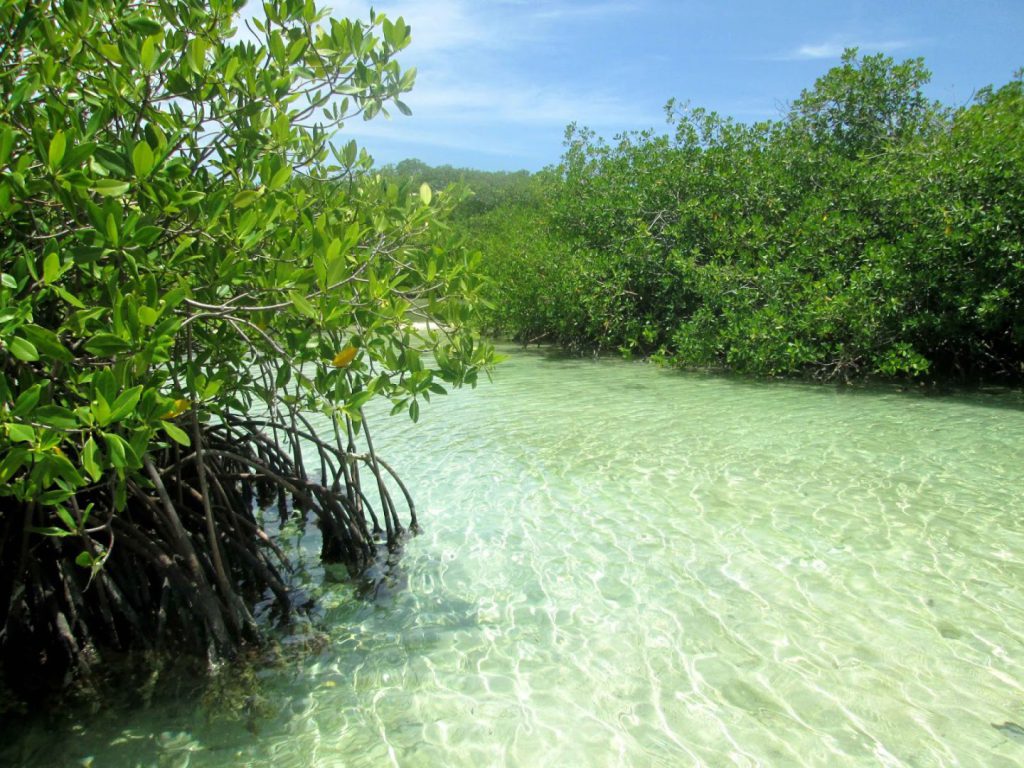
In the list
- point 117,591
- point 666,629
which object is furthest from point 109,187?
point 666,629

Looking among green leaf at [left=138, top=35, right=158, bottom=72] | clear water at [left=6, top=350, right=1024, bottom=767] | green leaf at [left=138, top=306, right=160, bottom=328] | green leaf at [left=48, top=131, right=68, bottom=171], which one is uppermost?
green leaf at [left=138, top=35, right=158, bottom=72]

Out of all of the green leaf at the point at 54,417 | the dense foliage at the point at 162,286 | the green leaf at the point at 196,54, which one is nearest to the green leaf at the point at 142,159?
the dense foliage at the point at 162,286

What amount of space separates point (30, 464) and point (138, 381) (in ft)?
1.19

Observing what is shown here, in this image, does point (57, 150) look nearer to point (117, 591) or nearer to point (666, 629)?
point (117, 591)

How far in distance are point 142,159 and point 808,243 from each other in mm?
9490

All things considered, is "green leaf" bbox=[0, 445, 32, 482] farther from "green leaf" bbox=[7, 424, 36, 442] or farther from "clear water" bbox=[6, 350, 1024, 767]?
"clear water" bbox=[6, 350, 1024, 767]

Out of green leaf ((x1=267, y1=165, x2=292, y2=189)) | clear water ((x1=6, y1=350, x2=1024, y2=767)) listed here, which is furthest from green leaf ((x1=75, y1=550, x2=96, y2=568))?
green leaf ((x1=267, y1=165, x2=292, y2=189))

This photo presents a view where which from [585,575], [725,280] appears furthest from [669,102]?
[585,575]

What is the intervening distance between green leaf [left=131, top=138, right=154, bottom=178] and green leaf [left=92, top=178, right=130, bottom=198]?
0.18ft

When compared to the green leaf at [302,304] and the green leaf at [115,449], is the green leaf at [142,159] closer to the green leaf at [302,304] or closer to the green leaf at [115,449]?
the green leaf at [302,304]

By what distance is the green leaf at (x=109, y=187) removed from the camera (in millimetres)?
1822

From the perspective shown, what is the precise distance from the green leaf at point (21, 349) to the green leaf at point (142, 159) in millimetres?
521

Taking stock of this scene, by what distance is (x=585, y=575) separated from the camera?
144 inches

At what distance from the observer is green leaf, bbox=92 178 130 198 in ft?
5.98
